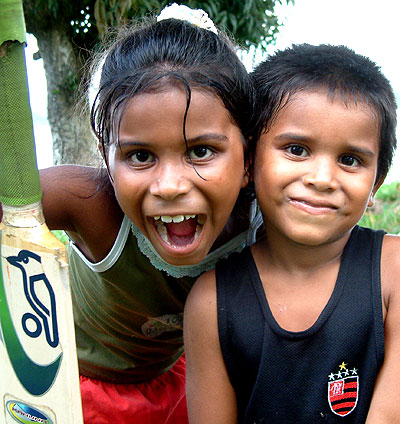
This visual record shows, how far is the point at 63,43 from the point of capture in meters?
4.96

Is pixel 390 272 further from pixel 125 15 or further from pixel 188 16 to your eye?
pixel 125 15

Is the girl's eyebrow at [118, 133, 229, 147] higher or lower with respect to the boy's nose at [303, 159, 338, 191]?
higher

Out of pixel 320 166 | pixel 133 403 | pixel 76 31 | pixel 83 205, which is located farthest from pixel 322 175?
pixel 76 31

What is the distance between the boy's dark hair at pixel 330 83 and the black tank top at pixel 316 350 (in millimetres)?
279

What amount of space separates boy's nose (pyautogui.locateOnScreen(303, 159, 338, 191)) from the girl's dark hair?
0.22 m

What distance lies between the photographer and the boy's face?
138 centimetres

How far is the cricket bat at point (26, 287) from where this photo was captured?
3.55 ft

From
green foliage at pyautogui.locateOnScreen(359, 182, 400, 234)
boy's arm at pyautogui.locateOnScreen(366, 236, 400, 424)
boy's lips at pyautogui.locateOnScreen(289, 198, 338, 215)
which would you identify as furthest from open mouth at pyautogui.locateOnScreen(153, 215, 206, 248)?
green foliage at pyautogui.locateOnScreen(359, 182, 400, 234)

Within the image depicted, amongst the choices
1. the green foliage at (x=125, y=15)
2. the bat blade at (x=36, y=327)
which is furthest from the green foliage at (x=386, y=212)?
the bat blade at (x=36, y=327)

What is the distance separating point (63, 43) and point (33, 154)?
4.10 metres

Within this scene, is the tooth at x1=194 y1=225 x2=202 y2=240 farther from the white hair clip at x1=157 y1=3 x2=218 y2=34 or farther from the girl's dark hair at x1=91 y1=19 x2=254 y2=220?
the white hair clip at x1=157 y1=3 x2=218 y2=34

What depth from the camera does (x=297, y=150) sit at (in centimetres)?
142

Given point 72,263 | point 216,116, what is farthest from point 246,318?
point 72,263

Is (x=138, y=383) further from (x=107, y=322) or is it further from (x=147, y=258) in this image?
(x=147, y=258)
